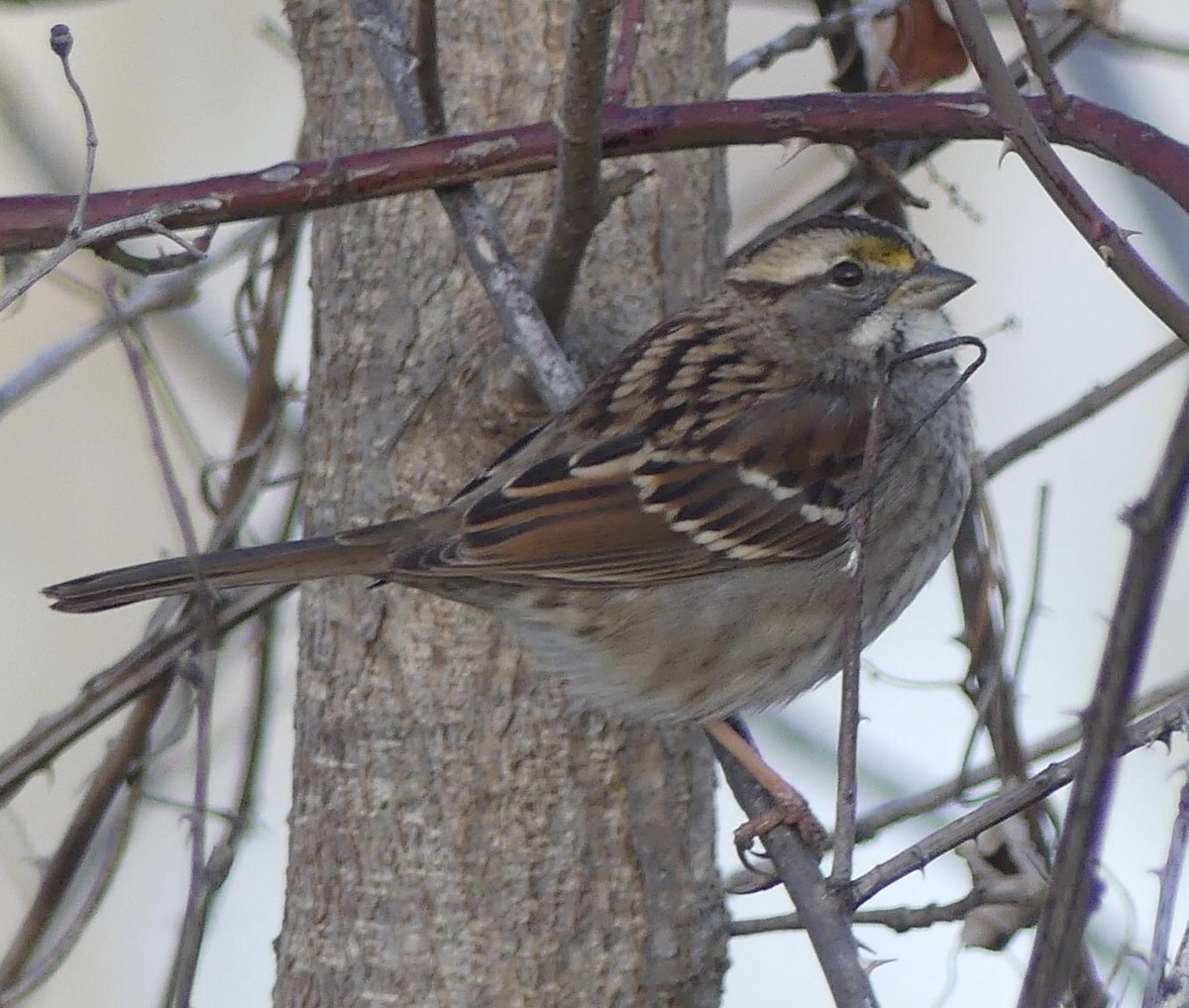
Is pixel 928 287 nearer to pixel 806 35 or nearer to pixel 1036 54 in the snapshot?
pixel 806 35

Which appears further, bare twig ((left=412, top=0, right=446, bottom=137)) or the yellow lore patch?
the yellow lore patch

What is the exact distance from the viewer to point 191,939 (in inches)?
73.2

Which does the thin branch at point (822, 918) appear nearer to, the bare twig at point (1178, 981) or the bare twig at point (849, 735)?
the bare twig at point (849, 735)

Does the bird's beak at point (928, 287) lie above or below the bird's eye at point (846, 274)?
below

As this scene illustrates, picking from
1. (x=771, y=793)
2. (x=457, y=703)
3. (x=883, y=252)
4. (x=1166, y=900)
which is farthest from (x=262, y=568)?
(x=1166, y=900)

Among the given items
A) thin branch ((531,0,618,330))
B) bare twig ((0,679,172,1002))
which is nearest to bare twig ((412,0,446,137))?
thin branch ((531,0,618,330))

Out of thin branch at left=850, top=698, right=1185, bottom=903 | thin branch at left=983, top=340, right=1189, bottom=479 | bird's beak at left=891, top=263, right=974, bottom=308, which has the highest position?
bird's beak at left=891, top=263, right=974, bottom=308

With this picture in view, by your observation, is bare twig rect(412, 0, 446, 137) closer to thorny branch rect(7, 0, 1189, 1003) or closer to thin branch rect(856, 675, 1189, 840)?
thorny branch rect(7, 0, 1189, 1003)

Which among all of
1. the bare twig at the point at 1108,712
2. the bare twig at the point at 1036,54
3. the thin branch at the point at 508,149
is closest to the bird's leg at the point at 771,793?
the thin branch at the point at 508,149

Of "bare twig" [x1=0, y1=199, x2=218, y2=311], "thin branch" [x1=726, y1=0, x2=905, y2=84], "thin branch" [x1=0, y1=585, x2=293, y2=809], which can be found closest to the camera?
"bare twig" [x1=0, y1=199, x2=218, y2=311]

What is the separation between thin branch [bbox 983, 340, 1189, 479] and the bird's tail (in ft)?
2.83

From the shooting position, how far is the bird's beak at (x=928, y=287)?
2.27 meters

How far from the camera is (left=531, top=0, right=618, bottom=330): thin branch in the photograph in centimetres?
147

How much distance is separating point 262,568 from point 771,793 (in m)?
0.63
